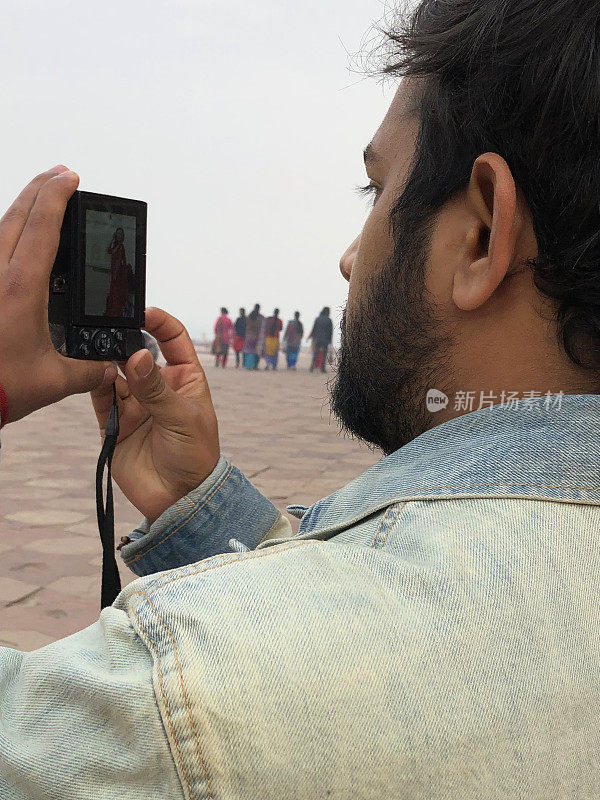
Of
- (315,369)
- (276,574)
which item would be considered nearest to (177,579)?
(276,574)

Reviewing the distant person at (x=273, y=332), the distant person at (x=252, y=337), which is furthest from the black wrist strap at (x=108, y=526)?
the distant person at (x=273, y=332)

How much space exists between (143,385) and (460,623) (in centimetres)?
96

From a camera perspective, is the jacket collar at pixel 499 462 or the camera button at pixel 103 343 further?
the camera button at pixel 103 343

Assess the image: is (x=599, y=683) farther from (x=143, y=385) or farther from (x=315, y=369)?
(x=315, y=369)

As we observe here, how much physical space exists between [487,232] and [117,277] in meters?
0.75

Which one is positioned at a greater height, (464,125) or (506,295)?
(464,125)

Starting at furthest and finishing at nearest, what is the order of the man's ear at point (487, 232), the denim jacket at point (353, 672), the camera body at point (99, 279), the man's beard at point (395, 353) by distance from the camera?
the camera body at point (99, 279)
the man's beard at point (395, 353)
the man's ear at point (487, 232)
the denim jacket at point (353, 672)

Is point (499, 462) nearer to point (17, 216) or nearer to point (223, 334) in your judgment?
point (17, 216)

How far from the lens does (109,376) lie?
5.22ft

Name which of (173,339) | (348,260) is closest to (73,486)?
(173,339)

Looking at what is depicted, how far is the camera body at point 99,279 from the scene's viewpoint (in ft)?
4.78

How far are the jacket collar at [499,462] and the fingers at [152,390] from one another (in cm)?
59

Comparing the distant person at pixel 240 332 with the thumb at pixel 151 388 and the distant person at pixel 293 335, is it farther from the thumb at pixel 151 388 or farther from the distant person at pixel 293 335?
the thumb at pixel 151 388

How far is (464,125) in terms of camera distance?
117cm
